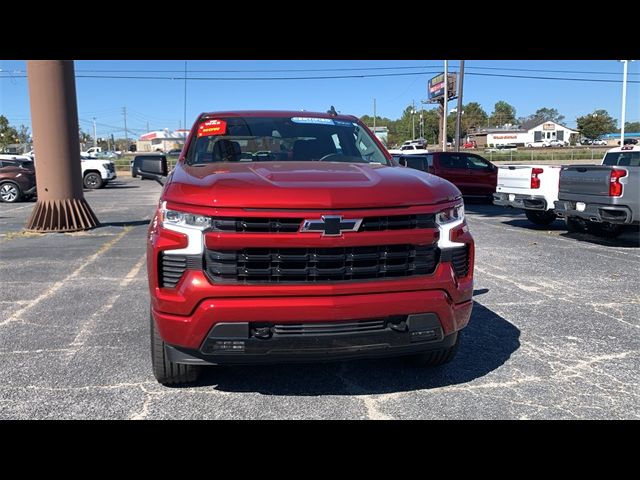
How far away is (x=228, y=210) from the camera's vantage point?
9.74 feet

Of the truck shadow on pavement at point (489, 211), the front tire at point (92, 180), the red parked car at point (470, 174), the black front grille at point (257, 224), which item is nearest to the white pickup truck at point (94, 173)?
the front tire at point (92, 180)

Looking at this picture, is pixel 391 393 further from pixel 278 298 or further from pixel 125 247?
pixel 125 247

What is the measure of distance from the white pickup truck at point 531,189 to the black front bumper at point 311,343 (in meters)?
8.33

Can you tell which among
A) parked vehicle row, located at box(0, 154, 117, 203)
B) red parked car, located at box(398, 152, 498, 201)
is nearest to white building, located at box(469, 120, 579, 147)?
red parked car, located at box(398, 152, 498, 201)

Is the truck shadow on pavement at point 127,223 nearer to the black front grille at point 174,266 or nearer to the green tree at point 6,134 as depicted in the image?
the black front grille at point 174,266

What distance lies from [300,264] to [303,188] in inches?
16.8

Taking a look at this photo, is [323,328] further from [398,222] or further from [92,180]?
[92,180]

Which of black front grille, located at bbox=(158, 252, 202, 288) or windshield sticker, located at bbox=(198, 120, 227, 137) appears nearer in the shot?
black front grille, located at bbox=(158, 252, 202, 288)

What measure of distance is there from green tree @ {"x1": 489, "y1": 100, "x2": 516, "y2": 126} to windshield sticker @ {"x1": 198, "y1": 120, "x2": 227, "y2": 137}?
516 ft

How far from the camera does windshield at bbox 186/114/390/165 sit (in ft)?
14.6

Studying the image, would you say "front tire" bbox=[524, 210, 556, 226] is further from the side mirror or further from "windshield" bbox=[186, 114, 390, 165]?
the side mirror

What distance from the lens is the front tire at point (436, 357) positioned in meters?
3.78
